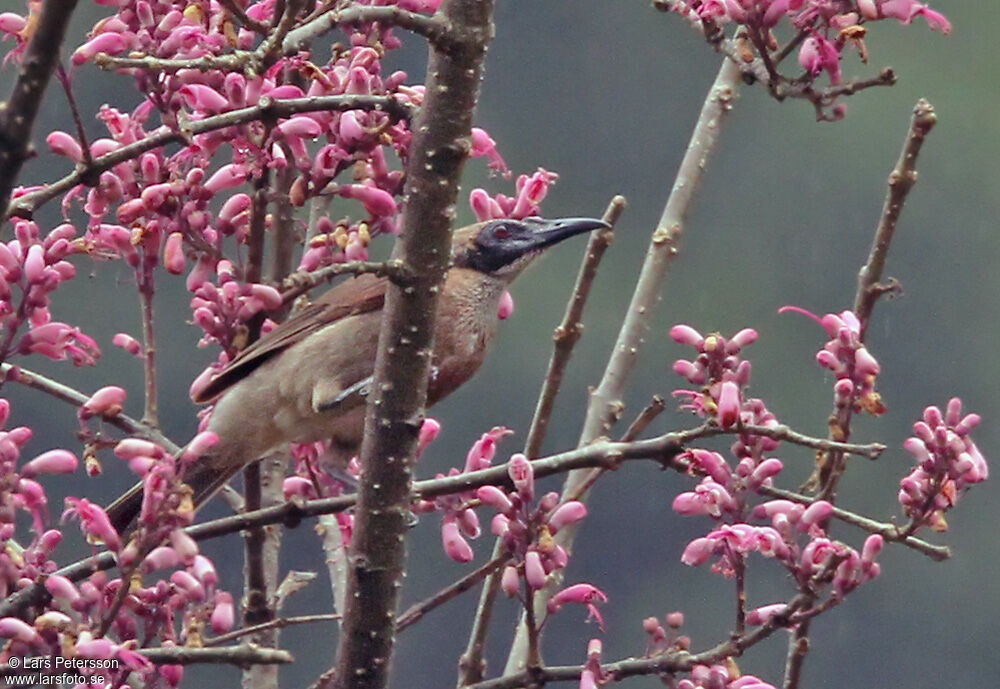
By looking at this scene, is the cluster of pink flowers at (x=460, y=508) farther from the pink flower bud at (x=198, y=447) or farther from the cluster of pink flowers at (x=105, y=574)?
the pink flower bud at (x=198, y=447)

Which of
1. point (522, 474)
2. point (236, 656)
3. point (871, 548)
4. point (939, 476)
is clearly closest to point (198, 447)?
point (236, 656)

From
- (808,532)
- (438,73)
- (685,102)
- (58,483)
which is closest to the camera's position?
(438,73)

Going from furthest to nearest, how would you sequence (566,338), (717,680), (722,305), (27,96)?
1. (722,305)
2. (566,338)
3. (717,680)
4. (27,96)

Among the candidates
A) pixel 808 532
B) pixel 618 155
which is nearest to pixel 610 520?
pixel 618 155

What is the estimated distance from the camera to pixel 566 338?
134 inches

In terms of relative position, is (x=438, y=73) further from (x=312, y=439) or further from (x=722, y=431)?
(x=312, y=439)

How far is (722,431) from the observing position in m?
2.54

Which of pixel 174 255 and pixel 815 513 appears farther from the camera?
pixel 174 255

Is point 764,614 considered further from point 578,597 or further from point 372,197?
point 372,197

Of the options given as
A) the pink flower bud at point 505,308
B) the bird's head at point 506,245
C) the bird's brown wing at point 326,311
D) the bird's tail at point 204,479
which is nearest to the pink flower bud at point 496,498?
the bird's tail at point 204,479

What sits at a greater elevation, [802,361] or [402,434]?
[402,434]

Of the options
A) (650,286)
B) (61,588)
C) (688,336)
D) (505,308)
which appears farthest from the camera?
(505,308)

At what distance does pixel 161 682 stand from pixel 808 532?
3.47 feet

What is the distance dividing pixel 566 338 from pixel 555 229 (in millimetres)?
675
